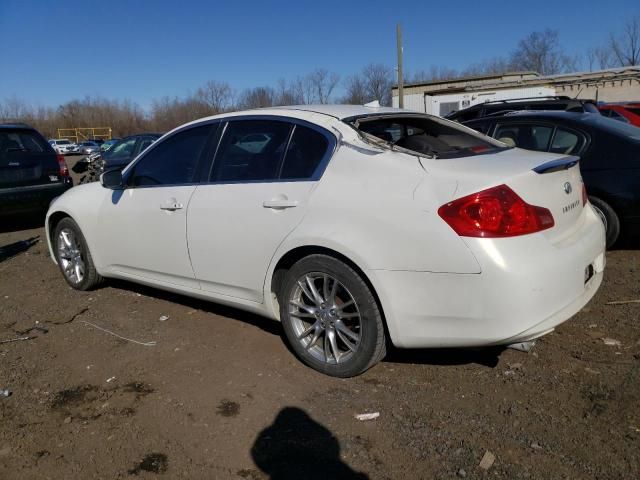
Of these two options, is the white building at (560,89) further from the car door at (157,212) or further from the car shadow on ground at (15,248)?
the car door at (157,212)

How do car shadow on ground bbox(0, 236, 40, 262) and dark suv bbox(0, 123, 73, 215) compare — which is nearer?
car shadow on ground bbox(0, 236, 40, 262)

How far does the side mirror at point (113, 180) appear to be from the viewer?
439 centimetres

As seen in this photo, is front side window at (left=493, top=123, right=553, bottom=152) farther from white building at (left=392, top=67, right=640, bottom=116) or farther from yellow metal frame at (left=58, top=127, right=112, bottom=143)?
yellow metal frame at (left=58, top=127, right=112, bottom=143)

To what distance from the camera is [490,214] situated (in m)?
2.62

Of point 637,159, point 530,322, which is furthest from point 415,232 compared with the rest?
point 637,159

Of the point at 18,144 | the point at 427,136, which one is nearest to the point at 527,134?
the point at 427,136

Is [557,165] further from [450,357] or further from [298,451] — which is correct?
[298,451]

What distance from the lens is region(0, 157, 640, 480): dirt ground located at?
246cm

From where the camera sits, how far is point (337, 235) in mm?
2961

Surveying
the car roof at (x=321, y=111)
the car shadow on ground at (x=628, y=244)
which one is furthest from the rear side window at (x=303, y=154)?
the car shadow on ground at (x=628, y=244)

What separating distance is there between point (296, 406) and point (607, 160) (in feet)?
13.0

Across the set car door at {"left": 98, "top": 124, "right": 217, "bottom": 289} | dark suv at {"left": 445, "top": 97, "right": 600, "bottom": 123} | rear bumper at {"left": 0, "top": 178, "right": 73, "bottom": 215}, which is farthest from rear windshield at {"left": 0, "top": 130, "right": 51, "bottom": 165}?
dark suv at {"left": 445, "top": 97, "right": 600, "bottom": 123}

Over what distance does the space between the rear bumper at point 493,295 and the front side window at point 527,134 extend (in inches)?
120

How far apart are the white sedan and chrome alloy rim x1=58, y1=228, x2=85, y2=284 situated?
3.34ft
